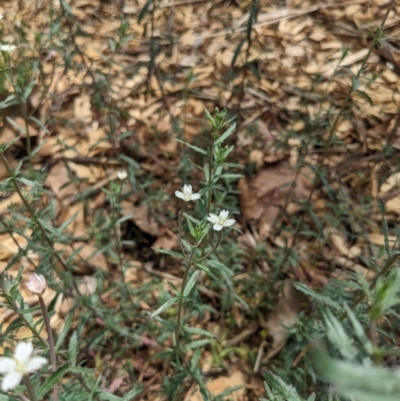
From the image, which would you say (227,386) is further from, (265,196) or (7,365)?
(7,365)

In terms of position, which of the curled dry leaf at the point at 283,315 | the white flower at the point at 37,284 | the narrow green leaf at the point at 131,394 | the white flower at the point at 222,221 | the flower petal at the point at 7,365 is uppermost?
the flower petal at the point at 7,365

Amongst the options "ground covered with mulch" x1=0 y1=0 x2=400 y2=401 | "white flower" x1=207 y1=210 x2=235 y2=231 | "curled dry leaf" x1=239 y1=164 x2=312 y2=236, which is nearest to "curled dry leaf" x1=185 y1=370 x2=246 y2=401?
"ground covered with mulch" x1=0 y1=0 x2=400 y2=401

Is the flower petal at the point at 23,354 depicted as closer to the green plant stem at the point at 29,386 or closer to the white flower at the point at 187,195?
the green plant stem at the point at 29,386

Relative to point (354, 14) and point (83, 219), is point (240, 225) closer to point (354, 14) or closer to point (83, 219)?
point (83, 219)

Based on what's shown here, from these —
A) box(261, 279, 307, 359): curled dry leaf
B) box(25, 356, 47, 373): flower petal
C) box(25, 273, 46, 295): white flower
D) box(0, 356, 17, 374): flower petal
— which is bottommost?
box(261, 279, 307, 359): curled dry leaf

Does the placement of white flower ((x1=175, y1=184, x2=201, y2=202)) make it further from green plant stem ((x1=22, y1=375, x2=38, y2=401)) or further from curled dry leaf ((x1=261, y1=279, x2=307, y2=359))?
curled dry leaf ((x1=261, y1=279, x2=307, y2=359))

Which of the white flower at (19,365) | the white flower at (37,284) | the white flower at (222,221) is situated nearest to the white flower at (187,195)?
the white flower at (222,221)

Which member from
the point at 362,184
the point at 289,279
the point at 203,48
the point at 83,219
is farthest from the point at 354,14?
the point at 83,219

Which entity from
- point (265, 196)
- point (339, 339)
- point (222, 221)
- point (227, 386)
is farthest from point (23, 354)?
point (265, 196)
